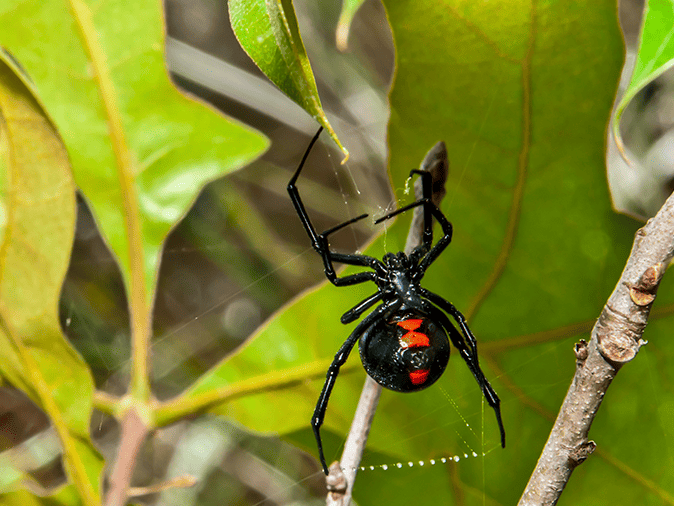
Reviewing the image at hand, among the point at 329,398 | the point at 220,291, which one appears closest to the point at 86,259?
the point at 220,291

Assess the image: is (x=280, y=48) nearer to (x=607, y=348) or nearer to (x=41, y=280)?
(x=607, y=348)

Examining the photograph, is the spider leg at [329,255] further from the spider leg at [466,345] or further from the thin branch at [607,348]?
the thin branch at [607,348]

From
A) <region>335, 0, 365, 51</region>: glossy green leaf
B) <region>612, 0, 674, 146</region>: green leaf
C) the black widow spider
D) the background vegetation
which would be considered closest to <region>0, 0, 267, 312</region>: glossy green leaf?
the background vegetation

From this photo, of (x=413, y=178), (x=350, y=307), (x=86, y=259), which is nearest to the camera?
(x=413, y=178)

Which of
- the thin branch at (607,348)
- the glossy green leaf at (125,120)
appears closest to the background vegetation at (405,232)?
the glossy green leaf at (125,120)

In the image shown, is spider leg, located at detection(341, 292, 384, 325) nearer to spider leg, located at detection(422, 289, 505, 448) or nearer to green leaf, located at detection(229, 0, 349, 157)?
spider leg, located at detection(422, 289, 505, 448)

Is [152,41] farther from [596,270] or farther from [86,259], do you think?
[86,259]
